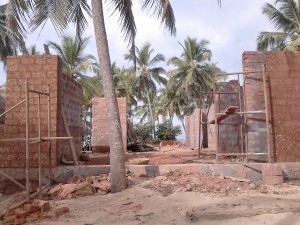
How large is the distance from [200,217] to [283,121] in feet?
13.0

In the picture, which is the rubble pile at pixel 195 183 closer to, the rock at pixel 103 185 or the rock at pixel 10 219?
the rock at pixel 103 185

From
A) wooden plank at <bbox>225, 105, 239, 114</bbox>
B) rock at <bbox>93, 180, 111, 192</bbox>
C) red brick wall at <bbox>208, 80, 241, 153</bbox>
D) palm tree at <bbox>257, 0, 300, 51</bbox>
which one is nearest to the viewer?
rock at <bbox>93, 180, 111, 192</bbox>

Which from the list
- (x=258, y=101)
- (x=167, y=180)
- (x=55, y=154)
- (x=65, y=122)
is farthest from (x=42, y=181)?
(x=258, y=101)

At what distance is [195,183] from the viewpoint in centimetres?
731

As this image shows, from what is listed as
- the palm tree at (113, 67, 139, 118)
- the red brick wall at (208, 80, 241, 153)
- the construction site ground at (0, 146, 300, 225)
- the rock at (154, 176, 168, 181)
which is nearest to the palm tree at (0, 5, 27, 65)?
the palm tree at (113, 67, 139, 118)

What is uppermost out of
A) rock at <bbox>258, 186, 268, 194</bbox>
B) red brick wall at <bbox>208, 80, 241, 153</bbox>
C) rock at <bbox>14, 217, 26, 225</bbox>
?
red brick wall at <bbox>208, 80, 241, 153</bbox>

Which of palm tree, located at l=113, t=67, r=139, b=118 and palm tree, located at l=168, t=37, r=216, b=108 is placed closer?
palm tree, located at l=168, t=37, r=216, b=108

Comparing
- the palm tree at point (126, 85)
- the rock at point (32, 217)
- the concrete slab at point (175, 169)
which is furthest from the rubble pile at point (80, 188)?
the palm tree at point (126, 85)

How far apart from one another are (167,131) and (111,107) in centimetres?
2595

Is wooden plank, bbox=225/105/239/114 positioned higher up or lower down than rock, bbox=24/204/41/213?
higher up

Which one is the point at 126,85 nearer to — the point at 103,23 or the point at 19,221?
the point at 103,23

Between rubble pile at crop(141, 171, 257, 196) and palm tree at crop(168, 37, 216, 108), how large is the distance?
2250 centimetres

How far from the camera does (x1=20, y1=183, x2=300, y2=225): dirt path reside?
5.31m

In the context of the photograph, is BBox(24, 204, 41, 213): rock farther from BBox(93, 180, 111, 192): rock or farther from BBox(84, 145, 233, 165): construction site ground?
BBox(84, 145, 233, 165): construction site ground
